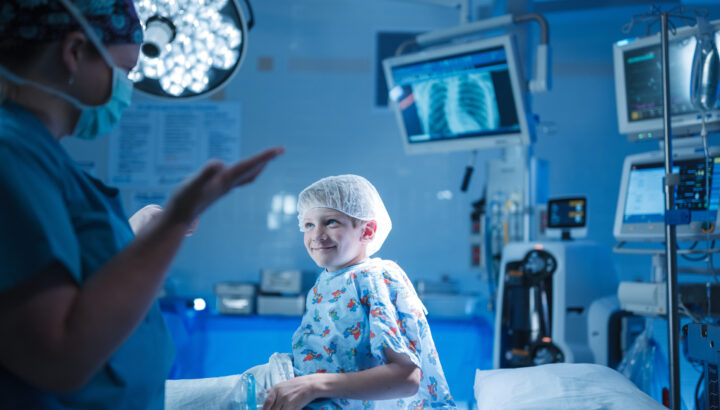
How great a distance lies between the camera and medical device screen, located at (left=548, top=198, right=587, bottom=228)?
2.85 m

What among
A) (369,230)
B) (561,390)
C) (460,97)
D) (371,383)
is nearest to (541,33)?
(460,97)

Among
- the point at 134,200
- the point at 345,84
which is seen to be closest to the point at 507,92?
the point at 345,84

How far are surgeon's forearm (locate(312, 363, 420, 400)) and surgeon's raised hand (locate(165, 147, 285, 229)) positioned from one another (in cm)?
77

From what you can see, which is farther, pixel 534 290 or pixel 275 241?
pixel 275 241

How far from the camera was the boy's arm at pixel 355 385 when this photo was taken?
4.50ft

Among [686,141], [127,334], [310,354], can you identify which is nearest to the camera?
[127,334]

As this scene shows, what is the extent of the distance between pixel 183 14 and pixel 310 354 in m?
1.05

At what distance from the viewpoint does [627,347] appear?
2725 mm

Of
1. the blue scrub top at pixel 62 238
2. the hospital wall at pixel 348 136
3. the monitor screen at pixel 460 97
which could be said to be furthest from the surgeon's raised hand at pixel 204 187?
the hospital wall at pixel 348 136

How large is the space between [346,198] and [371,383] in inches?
21.8

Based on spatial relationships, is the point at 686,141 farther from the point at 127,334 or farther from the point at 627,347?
the point at 127,334

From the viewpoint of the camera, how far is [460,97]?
3.13m

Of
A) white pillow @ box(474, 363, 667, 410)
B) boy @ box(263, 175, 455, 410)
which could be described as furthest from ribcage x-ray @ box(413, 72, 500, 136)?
white pillow @ box(474, 363, 667, 410)

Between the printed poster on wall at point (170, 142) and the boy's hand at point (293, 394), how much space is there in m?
3.22
